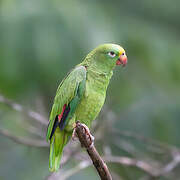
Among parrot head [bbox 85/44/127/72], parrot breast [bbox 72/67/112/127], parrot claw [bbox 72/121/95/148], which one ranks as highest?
parrot head [bbox 85/44/127/72]

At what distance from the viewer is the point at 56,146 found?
5102 mm

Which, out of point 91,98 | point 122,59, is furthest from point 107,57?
point 91,98

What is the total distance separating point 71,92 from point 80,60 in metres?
2.94

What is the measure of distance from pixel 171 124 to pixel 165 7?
8.85 feet

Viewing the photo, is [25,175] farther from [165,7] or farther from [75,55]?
[165,7]

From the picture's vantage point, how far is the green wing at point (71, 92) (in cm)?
488

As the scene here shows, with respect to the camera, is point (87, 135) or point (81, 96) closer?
point (87, 135)

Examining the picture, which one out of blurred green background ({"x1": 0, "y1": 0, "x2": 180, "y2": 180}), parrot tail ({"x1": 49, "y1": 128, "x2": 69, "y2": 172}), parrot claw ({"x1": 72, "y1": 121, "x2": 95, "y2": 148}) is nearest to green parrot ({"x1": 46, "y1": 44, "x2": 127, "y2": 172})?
parrot tail ({"x1": 49, "y1": 128, "x2": 69, "y2": 172})

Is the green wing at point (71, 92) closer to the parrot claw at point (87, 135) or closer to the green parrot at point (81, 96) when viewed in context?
the green parrot at point (81, 96)

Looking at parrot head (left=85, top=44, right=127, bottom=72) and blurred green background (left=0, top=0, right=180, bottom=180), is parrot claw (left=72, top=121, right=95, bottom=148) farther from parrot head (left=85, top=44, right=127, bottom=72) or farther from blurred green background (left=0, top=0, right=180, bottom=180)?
blurred green background (left=0, top=0, right=180, bottom=180)

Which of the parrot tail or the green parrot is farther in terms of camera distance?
the parrot tail

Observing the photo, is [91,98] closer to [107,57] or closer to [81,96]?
[81,96]

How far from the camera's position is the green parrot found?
489 centimetres

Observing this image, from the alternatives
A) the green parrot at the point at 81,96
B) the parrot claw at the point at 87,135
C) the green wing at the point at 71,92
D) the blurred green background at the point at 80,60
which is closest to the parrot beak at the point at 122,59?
the green parrot at the point at 81,96
